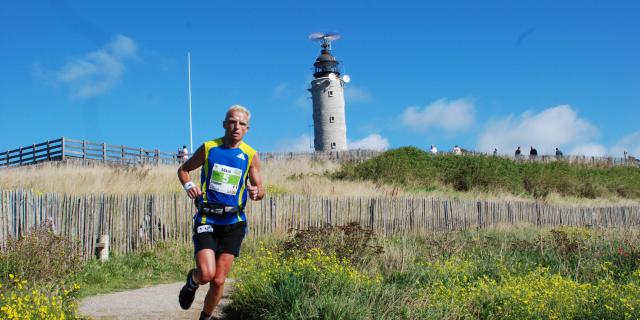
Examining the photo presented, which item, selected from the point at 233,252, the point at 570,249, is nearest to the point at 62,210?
the point at 233,252

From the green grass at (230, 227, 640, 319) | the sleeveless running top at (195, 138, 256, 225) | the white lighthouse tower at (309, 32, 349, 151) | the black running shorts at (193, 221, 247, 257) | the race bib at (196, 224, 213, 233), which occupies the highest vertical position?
the white lighthouse tower at (309, 32, 349, 151)

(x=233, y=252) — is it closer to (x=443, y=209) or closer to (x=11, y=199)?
(x=11, y=199)

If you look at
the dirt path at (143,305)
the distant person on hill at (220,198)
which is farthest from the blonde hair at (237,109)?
the dirt path at (143,305)

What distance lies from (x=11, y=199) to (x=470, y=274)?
6.72 m

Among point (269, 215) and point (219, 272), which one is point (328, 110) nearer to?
point (269, 215)

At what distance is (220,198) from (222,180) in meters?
0.14

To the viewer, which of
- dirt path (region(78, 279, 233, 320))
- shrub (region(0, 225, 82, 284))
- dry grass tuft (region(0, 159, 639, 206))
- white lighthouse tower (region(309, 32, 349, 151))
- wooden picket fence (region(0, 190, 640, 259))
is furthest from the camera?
white lighthouse tower (region(309, 32, 349, 151))

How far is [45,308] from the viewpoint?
460 centimetres

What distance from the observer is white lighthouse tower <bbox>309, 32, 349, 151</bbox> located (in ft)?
139

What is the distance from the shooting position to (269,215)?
40.3 ft

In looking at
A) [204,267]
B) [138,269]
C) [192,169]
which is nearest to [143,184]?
[138,269]

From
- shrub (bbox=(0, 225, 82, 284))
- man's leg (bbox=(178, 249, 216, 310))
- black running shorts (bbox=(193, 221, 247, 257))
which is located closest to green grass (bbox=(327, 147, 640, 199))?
shrub (bbox=(0, 225, 82, 284))

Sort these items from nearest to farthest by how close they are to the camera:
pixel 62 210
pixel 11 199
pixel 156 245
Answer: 1. pixel 11 199
2. pixel 62 210
3. pixel 156 245

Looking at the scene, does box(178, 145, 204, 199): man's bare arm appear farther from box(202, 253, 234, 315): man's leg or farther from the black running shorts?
box(202, 253, 234, 315): man's leg
